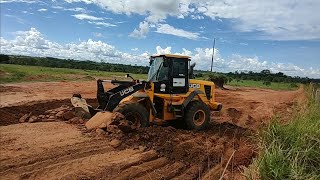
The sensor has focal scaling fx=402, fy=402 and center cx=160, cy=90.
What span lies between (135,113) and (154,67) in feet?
6.94

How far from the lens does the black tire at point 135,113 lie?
11.7 m

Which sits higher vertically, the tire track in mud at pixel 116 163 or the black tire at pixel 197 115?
the black tire at pixel 197 115

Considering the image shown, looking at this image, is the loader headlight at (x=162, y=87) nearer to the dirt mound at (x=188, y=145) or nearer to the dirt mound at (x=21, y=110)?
the dirt mound at (x=188, y=145)

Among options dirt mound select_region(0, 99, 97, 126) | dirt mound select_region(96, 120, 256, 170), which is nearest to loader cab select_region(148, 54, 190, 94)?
dirt mound select_region(96, 120, 256, 170)

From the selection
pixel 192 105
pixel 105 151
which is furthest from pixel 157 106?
pixel 105 151

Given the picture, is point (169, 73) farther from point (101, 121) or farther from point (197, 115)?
point (101, 121)

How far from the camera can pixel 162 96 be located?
12930 mm

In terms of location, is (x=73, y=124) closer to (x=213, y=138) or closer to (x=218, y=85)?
(x=213, y=138)

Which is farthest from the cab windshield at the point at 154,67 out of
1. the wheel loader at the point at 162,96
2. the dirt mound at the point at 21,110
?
the dirt mound at the point at 21,110

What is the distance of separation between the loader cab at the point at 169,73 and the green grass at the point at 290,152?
5.60 metres

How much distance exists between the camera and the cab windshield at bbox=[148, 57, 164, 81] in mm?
13102

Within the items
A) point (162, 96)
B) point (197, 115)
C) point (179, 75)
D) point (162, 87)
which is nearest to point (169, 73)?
point (179, 75)

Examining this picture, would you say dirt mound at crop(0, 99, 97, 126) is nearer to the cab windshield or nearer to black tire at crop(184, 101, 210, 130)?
the cab windshield

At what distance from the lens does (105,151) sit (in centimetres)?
958
